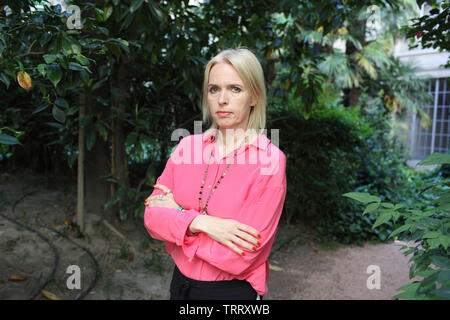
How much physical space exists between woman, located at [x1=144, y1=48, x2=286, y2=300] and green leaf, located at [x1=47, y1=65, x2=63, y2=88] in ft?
2.06

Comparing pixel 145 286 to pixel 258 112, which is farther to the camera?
pixel 145 286

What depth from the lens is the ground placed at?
9.88ft

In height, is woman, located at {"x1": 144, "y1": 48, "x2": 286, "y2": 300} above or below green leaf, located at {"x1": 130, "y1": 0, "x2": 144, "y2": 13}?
below

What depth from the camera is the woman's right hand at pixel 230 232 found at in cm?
133

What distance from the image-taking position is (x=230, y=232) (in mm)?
1347

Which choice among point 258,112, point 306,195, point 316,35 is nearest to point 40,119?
point 306,195

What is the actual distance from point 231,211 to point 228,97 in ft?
1.46

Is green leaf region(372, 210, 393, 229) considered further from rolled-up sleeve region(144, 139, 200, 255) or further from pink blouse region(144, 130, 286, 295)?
rolled-up sleeve region(144, 139, 200, 255)

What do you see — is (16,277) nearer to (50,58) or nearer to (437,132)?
(50,58)

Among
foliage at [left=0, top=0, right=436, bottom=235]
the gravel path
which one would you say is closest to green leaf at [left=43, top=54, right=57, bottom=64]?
foliage at [left=0, top=0, right=436, bottom=235]

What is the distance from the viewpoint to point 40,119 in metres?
4.74

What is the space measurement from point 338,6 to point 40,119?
150 inches

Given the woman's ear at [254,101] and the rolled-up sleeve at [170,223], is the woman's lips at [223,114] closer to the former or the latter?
A: the woman's ear at [254,101]
